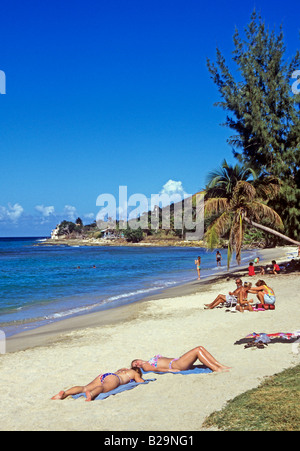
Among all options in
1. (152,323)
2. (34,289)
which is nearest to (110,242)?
(34,289)

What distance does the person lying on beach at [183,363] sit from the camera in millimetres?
7301

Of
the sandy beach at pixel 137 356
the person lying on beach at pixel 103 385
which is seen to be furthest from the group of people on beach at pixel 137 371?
the sandy beach at pixel 137 356

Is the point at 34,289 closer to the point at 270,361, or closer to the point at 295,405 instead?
the point at 270,361

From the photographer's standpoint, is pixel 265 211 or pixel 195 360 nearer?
pixel 195 360

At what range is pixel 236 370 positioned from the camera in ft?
23.5

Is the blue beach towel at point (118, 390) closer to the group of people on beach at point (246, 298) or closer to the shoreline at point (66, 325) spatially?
the shoreline at point (66, 325)

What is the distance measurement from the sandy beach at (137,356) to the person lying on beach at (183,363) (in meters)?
0.16

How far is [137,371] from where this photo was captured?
286 inches

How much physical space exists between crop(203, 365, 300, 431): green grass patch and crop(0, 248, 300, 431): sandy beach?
0.93ft

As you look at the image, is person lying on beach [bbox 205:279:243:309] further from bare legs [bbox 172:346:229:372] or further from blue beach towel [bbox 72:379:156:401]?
blue beach towel [bbox 72:379:156:401]

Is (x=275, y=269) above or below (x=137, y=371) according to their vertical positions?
above

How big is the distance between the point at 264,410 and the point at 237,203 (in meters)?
15.9

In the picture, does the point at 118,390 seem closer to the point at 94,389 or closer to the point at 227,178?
the point at 94,389

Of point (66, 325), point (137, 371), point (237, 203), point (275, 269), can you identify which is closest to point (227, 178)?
point (237, 203)
